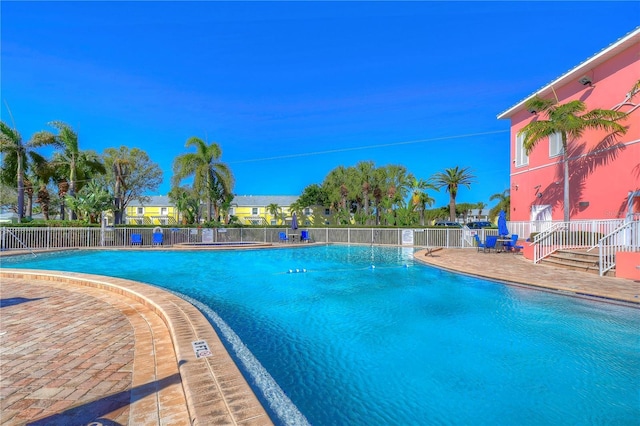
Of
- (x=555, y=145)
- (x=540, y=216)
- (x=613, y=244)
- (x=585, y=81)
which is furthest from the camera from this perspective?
(x=540, y=216)

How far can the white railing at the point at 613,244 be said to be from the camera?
8438 millimetres

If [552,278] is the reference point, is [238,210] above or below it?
above

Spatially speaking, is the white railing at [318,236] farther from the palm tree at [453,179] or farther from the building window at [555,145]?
the palm tree at [453,179]

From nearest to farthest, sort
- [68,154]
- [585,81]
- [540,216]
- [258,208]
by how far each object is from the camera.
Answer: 1. [585,81]
2. [540,216]
3. [68,154]
4. [258,208]

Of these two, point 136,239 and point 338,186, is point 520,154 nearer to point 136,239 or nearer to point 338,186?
point 136,239

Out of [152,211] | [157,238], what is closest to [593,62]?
[157,238]

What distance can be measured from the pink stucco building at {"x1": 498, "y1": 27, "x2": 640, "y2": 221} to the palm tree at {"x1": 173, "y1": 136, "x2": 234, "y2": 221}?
20467mm

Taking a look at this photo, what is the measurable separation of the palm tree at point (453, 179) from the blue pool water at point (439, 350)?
27176 millimetres

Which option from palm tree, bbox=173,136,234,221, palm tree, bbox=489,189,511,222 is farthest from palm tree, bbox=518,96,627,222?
palm tree, bbox=489,189,511,222

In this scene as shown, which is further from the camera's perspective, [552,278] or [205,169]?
[205,169]

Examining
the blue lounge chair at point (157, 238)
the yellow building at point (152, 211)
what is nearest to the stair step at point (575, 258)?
the blue lounge chair at point (157, 238)

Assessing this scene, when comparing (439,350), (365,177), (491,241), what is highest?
(365,177)

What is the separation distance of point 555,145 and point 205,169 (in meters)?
22.4

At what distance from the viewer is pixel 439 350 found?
14.2 ft
